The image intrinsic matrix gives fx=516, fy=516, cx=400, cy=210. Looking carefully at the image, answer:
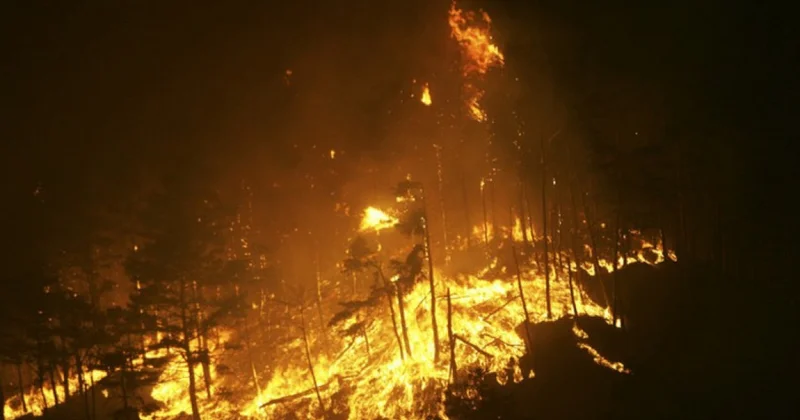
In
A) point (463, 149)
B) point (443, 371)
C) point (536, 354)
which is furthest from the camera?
point (463, 149)

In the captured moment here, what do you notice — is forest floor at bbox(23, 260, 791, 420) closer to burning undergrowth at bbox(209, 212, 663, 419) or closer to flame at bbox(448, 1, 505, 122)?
burning undergrowth at bbox(209, 212, 663, 419)

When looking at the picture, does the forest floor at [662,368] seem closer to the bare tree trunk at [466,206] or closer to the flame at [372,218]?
the bare tree trunk at [466,206]

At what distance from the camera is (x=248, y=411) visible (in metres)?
34.1

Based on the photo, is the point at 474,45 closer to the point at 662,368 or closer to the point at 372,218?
the point at 372,218

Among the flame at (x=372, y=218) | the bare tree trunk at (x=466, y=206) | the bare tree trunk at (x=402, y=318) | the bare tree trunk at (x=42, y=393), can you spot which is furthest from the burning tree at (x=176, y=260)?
the bare tree trunk at (x=466, y=206)

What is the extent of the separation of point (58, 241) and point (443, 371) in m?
26.2

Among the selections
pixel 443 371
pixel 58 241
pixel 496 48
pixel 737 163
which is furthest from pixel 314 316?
pixel 737 163

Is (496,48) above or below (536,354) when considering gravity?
above

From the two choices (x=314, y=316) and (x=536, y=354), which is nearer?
(x=536, y=354)

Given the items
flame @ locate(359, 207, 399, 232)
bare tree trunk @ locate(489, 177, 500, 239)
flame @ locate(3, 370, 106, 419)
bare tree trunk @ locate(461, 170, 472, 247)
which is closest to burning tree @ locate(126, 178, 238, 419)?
flame @ locate(359, 207, 399, 232)

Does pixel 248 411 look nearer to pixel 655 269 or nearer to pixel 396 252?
pixel 396 252

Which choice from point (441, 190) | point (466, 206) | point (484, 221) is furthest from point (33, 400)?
point (484, 221)

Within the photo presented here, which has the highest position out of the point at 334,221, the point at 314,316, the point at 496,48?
the point at 496,48

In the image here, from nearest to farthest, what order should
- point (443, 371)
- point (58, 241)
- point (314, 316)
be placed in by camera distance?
point (443, 371) → point (58, 241) → point (314, 316)
